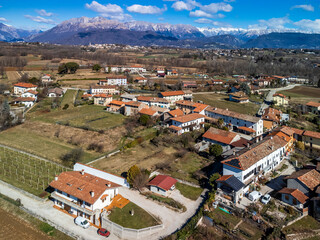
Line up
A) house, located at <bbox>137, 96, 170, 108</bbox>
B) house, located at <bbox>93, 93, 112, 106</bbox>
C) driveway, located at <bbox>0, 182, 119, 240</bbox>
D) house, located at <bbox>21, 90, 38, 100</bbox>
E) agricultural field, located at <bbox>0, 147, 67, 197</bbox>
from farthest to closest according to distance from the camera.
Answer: house, located at <bbox>21, 90, 38, 100</bbox>
house, located at <bbox>93, 93, 112, 106</bbox>
house, located at <bbox>137, 96, 170, 108</bbox>
agricultural field, located at <bbox>0, 147, 67, 197</bbox>
driveway, located at <bbox>0, 182, 119, 240</bbox>

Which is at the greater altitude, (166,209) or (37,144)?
(37,144)

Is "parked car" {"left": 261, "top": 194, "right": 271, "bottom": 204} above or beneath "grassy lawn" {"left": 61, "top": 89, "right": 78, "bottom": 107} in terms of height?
beneath

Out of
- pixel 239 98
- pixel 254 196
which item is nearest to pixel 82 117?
pixel 254 196

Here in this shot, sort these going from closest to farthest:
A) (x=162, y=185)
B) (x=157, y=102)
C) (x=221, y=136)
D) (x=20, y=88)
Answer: (x=162, y=185) → (x=221, y=136) → (x=157, y=102) → (x=20, y=88)

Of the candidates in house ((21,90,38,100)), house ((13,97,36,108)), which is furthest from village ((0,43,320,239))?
house ((21,90,38,100))

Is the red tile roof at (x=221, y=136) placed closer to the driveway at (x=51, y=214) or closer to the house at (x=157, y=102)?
the house at (x=157, y=102)

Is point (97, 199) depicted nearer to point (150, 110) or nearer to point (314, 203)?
point (314, 203)

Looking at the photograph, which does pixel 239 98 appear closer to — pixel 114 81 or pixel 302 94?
pixel 302 94

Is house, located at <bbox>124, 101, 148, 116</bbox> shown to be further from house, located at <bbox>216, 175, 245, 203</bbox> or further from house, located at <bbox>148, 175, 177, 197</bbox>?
house, located at <bbox>216, 175, 245, 203</bbox>
